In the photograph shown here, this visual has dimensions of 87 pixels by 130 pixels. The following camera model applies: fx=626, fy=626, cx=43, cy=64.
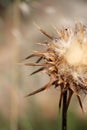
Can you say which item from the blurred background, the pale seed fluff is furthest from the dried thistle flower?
the blurred background

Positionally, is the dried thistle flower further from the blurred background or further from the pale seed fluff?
the blurred background

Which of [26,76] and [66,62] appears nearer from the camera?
[66,62]

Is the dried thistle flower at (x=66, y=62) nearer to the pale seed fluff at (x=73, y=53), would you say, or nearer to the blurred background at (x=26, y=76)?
the pale seed fluff at (x=73, y=53)

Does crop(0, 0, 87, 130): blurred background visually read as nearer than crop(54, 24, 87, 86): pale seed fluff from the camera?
No

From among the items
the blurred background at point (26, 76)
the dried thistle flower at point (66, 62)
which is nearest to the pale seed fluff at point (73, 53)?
the dried thistle flower at point (66, 62)

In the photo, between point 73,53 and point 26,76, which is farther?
point 26,76

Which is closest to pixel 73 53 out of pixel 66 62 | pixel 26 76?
pixel 66 62

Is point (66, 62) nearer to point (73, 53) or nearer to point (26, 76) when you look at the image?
point (73, 53)
